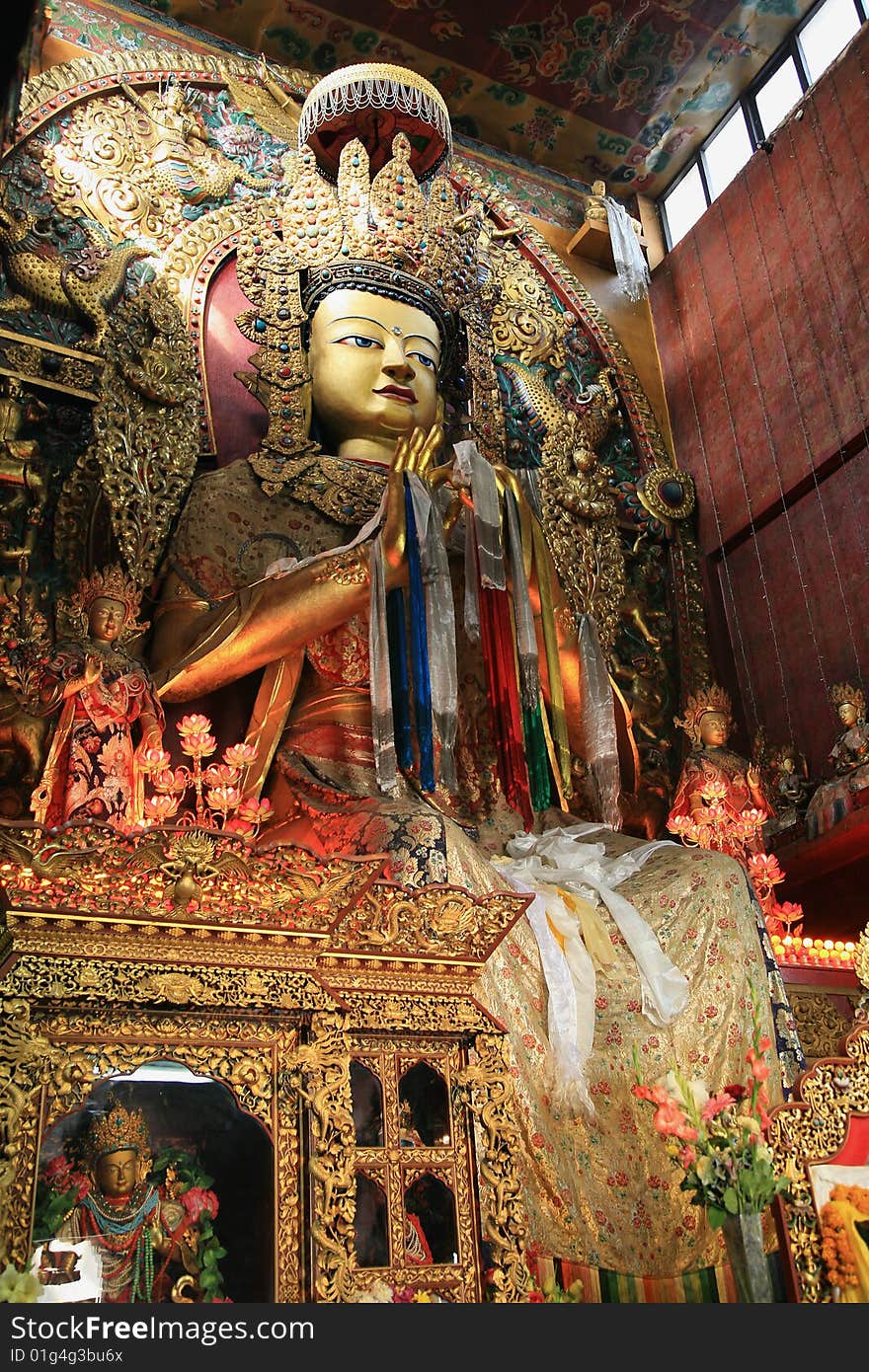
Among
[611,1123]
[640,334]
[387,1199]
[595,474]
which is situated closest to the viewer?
[387,1199]

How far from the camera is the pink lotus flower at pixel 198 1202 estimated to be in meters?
2.52

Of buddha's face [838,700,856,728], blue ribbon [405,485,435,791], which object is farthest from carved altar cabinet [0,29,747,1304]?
buddha's face [838,700,856,728]

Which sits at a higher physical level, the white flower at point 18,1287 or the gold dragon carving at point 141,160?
the gold dragon carving at point 141,160

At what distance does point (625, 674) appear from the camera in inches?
240

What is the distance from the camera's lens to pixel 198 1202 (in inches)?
100

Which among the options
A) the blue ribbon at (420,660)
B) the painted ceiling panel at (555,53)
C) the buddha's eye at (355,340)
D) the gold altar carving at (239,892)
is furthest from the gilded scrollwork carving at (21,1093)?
the painted ceiling panel at (555,53)

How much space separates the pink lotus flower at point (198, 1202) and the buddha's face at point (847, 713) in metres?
3.51

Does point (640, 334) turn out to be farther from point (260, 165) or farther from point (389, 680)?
point (389, 680)

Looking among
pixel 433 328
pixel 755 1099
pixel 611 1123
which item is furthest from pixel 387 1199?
pixel 433 328

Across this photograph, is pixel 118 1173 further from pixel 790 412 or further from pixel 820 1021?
pixel 790 412

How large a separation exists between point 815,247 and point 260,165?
2.74 metres

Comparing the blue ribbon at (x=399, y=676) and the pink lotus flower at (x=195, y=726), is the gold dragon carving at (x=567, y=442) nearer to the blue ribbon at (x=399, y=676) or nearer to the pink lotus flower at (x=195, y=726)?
the blue ribbon at (x=399, y=676)

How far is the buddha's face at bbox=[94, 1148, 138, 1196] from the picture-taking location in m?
2.49

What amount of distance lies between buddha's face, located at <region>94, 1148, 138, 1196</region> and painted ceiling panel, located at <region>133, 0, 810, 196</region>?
6038 millimetres
